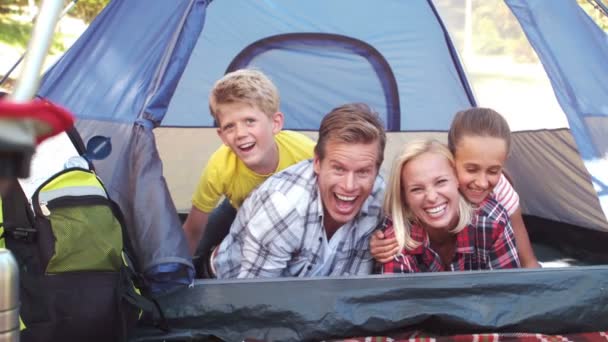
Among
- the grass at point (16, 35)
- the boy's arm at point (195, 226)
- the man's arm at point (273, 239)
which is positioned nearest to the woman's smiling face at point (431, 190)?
the man's arm at point (273, 239)

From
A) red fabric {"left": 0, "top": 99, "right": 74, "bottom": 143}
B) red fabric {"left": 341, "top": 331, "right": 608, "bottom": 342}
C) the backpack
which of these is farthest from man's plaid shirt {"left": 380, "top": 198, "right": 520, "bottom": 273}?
red fabric {"left": 0, "top": 99, "right": 74, "bottom": 143}

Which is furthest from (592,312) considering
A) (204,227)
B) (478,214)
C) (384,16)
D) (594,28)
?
(384,16)

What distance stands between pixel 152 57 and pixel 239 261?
24.2 inches

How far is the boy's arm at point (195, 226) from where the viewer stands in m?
2.43

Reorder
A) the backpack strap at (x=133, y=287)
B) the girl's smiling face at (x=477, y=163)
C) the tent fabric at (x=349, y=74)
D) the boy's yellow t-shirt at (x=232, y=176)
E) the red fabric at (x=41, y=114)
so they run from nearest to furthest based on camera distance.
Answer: the red fabric at (x=41, y=114)
the backpack strap at (x=133, y=287)
the girl's smiling face at (x=477, y=163)
the boy's yellow t-shirt at (x=232, y=176)
the tent fabric at (x=349, y=74)

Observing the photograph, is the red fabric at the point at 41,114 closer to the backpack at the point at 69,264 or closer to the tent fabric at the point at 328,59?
the backpack at the point at 69,264

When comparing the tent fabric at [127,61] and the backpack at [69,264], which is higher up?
the tent fabric at [127,61]

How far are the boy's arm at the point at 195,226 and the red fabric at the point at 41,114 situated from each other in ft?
5.67

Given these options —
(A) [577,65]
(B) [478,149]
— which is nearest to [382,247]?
(B) [478,149]

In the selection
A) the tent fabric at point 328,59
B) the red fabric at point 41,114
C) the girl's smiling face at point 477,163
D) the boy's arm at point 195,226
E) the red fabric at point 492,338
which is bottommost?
the red fabric at point 492,338

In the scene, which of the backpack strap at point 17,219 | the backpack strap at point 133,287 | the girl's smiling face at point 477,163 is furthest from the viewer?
the girl's smiling face at point 477,163

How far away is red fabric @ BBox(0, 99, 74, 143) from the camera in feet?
2.07

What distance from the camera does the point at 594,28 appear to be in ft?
6.84

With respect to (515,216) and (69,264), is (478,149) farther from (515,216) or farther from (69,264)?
(69,264)
